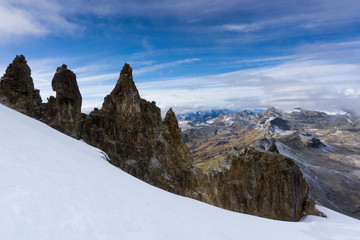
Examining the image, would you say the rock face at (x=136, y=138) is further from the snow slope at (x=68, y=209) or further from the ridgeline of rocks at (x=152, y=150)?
the snow slope at (x=68, y=209)

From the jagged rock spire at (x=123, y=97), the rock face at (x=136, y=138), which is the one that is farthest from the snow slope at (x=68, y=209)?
the jagged rock spire at (x=123, y=97)

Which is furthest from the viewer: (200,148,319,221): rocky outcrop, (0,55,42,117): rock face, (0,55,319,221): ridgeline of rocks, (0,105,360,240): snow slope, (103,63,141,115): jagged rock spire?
(200,148,319,221): rocky outcrop

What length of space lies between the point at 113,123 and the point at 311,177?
381 feet

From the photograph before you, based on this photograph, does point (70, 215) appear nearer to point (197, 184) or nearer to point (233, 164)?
point (197, 184)

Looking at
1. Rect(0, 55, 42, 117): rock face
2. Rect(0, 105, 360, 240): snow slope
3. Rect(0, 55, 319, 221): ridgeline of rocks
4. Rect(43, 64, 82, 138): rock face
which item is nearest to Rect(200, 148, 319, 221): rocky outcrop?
Rect(0, 55, 319, 221): ridgeline of rocks

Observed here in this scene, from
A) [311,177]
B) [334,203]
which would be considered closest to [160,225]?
[334,203]

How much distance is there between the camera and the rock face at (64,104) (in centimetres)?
3722

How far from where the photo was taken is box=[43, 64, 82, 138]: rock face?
122 feet

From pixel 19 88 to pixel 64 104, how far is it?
7.25m

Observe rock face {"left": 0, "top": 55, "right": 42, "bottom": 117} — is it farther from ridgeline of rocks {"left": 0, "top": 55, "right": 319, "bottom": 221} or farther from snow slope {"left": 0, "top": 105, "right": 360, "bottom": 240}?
snow slope {"left": 0, "top": 105, "right": 360, "bottom": 240}

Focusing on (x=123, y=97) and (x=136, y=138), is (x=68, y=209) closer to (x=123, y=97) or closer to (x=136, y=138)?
(x=136, y=138)

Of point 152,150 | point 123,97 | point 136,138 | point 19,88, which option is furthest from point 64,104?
point 152,150

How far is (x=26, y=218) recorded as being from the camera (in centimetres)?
381

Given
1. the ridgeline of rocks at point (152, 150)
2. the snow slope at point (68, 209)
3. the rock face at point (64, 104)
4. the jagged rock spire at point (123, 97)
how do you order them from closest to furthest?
1. the snow slope at point (68, 209)
2. the ridgeline of rocks at point (152, 150)
3. the rock face at point (64, 104)
4. the jagged rock spire at point (123, 97)
